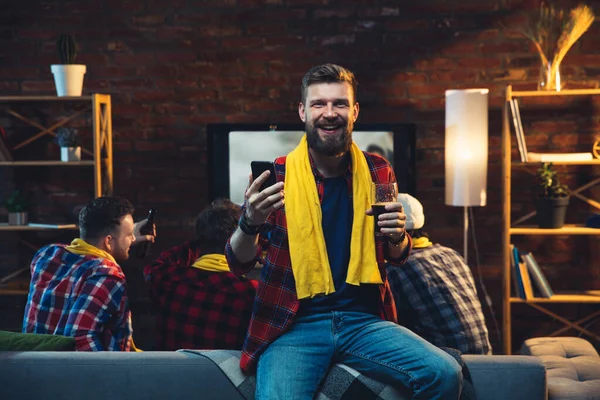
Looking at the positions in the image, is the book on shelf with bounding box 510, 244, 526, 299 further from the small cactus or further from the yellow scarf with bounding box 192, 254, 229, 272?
the small cactus

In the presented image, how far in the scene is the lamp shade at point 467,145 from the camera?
4.41 m

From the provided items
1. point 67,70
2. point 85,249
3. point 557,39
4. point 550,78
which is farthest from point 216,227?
point 557,39

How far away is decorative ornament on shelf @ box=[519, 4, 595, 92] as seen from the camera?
4.42 meters

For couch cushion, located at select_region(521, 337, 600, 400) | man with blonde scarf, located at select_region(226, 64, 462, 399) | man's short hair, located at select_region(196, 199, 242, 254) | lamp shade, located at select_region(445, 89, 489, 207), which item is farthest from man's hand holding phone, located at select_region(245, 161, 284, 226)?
lamp shade, located at select_region(445, 89, 489, 207)

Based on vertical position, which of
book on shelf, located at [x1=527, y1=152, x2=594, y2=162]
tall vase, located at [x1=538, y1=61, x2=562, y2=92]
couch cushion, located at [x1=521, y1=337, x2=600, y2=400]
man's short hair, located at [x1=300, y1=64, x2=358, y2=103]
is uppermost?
tall vase, located at [x1=538, y1=61, x2=562, y2=92]

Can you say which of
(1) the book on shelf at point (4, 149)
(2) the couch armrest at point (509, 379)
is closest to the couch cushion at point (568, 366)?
(2) the couch armrest at point (509, 379)

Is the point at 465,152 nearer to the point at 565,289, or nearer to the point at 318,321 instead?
the point at 565,289

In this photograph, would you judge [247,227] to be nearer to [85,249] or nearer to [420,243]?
[85,249]

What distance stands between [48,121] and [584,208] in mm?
3165

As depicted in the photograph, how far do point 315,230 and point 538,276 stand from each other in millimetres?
2433

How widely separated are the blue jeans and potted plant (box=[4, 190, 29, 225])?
2.75 metres

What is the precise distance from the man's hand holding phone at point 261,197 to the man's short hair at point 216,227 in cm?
87

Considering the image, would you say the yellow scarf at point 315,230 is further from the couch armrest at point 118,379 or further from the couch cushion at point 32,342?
the couch cushion at point 32,342

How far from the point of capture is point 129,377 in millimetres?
2295
